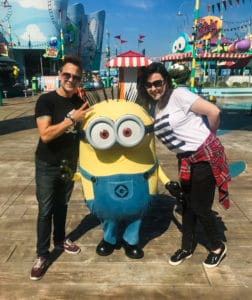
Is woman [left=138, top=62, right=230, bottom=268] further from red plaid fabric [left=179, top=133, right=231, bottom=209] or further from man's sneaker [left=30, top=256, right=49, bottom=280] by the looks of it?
man's sneaker [left=30, top=256, right=49, bottom=280]

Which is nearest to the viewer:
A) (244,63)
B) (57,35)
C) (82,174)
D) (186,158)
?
(186,158)

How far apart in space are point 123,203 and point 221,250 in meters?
0.97

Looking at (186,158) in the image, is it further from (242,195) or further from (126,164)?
(242,195)

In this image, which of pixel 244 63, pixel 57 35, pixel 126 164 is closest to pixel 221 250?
pixel 126 164

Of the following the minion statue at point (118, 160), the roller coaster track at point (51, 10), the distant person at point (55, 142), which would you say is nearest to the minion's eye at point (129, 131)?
the minion statue at point (118, 160)

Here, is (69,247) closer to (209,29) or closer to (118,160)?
(118,160)

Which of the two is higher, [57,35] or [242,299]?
[57,35]

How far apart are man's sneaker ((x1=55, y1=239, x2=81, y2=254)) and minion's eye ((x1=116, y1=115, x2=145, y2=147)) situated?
1204 millimetres

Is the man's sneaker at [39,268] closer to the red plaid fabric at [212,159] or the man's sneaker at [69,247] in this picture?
the man's sneaker at [69,247]

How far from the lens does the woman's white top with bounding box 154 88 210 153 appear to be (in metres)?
2.45

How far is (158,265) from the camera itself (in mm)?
2832

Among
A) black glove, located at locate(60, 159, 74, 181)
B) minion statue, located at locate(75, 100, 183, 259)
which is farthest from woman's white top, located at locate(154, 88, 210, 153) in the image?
black glove, located at locate(60, 159, 74, 181)

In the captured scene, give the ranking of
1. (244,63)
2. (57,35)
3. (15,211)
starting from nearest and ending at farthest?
1. (15,211)
2. (244,63)
3. (57,35)

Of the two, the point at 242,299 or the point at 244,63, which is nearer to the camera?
the point at 242,299
